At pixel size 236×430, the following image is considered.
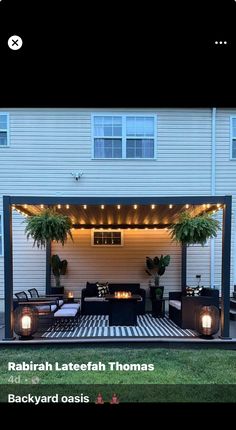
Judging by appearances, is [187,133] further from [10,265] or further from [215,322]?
[10,265]

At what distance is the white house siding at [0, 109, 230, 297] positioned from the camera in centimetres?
888

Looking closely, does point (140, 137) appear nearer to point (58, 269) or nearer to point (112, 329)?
point (58, 269)

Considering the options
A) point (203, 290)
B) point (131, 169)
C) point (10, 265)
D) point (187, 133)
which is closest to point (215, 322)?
point (203, 290)

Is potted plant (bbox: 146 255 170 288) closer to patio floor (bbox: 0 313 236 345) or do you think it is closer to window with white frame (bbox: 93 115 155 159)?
patio floor (bbox: 0 313 236 345)

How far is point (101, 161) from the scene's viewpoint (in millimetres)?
8953

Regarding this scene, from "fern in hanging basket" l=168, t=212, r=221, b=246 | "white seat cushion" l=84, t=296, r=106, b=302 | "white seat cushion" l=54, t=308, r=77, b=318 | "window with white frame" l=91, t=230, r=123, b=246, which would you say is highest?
"fern in hanging basket" l=168, t=212, r=221, b=246

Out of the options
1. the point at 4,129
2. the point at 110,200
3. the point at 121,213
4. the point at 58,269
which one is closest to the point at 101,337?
the point at 110,200

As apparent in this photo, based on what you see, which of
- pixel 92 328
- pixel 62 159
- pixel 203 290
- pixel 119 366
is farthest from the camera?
pixel 62 159

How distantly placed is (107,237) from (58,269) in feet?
5.26

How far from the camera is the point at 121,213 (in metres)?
7.82

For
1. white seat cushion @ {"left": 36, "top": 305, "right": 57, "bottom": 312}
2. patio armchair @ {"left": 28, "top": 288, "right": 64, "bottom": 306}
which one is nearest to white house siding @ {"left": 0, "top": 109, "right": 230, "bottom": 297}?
patio armchair @ {"left": 28, "top": 288, "right": 64, "bottom": 306}

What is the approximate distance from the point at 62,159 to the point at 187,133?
3414mm

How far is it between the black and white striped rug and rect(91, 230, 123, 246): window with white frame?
7.26ft
